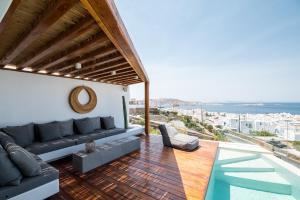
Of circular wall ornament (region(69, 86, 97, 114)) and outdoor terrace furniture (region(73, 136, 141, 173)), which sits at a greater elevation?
circular wall ornament (region(69, 86, 97, 114))

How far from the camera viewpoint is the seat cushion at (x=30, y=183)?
6.20ft

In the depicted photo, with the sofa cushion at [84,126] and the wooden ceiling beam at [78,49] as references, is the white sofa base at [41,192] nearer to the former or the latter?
the wooden ceiling beam at [78,49]

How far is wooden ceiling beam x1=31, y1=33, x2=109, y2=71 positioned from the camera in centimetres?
265

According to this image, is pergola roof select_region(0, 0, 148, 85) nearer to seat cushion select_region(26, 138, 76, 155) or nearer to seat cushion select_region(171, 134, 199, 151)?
seat cushion select_region(26, 138, 76, 155)

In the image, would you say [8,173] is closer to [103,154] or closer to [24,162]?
[24,162]

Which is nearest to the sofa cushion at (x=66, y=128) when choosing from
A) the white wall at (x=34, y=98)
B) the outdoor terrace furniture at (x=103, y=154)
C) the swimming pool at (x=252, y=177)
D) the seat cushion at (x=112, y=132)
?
the white wall at (x=34, y=98)

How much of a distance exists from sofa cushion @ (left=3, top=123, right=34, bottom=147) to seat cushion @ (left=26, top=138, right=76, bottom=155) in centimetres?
19

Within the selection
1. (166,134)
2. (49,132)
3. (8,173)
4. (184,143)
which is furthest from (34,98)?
(184,143)

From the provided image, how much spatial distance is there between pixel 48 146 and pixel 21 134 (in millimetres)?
716

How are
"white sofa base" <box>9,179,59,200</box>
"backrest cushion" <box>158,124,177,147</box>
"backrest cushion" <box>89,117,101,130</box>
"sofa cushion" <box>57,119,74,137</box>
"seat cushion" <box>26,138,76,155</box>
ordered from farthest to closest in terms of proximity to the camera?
"backrest cushion" <box>89,117,101,130</box> → "backrest cushion" <box>158,124,177,147</box> → "sofa cushion" <box>57,119,74,137</box> → "seat cushion" <box>26,138,76,155</box> → "white sofa base" <box>9,179,59,200</box>

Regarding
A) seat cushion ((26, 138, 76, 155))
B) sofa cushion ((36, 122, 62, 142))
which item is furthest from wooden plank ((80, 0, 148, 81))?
sofa cushion ((36, 122, 62, 142))

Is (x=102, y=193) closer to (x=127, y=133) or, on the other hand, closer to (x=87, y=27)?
(x=87, y=27)

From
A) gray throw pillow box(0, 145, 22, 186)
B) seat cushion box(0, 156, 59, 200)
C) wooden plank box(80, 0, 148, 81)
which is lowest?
seat cushion box(0, 156, 59, 200)

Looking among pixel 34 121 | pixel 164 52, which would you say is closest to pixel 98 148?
pixel 34 121
